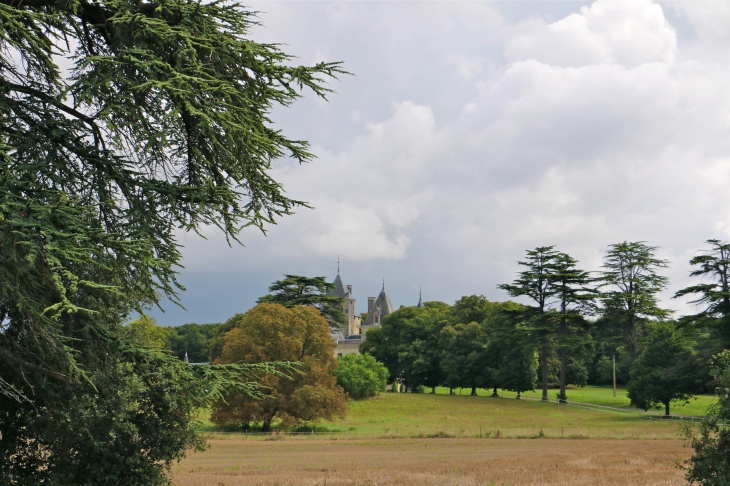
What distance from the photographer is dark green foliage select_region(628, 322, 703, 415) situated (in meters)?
41.3

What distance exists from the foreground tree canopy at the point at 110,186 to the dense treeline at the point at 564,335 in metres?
35.7

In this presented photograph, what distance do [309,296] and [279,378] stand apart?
71.4ft

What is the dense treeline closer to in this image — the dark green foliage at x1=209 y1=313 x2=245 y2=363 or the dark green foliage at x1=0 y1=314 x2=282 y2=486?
the dark green foliage at x1=209 y1=313 x2=245 y2=363

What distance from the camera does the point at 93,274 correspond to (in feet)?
25.0

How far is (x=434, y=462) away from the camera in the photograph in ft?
63.5

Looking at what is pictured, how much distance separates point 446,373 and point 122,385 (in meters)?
52.9

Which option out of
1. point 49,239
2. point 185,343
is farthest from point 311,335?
point 185,343

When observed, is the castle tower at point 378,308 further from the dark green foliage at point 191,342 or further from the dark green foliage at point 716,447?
the dark green foliage at point 716,447

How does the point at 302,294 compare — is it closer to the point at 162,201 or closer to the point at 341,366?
the point at 341,366

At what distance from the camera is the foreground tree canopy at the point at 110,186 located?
6.57m

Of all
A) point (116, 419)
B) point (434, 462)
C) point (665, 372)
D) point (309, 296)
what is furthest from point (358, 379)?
point (116, 419)

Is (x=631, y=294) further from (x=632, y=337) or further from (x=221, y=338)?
(x=221, y=338)

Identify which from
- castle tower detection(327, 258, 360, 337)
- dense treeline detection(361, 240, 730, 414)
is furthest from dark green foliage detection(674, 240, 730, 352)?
castle tower detection(327, 258, 360, 337)

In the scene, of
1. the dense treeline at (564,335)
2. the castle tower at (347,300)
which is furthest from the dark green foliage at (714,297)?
the castle tower at (347,300)
